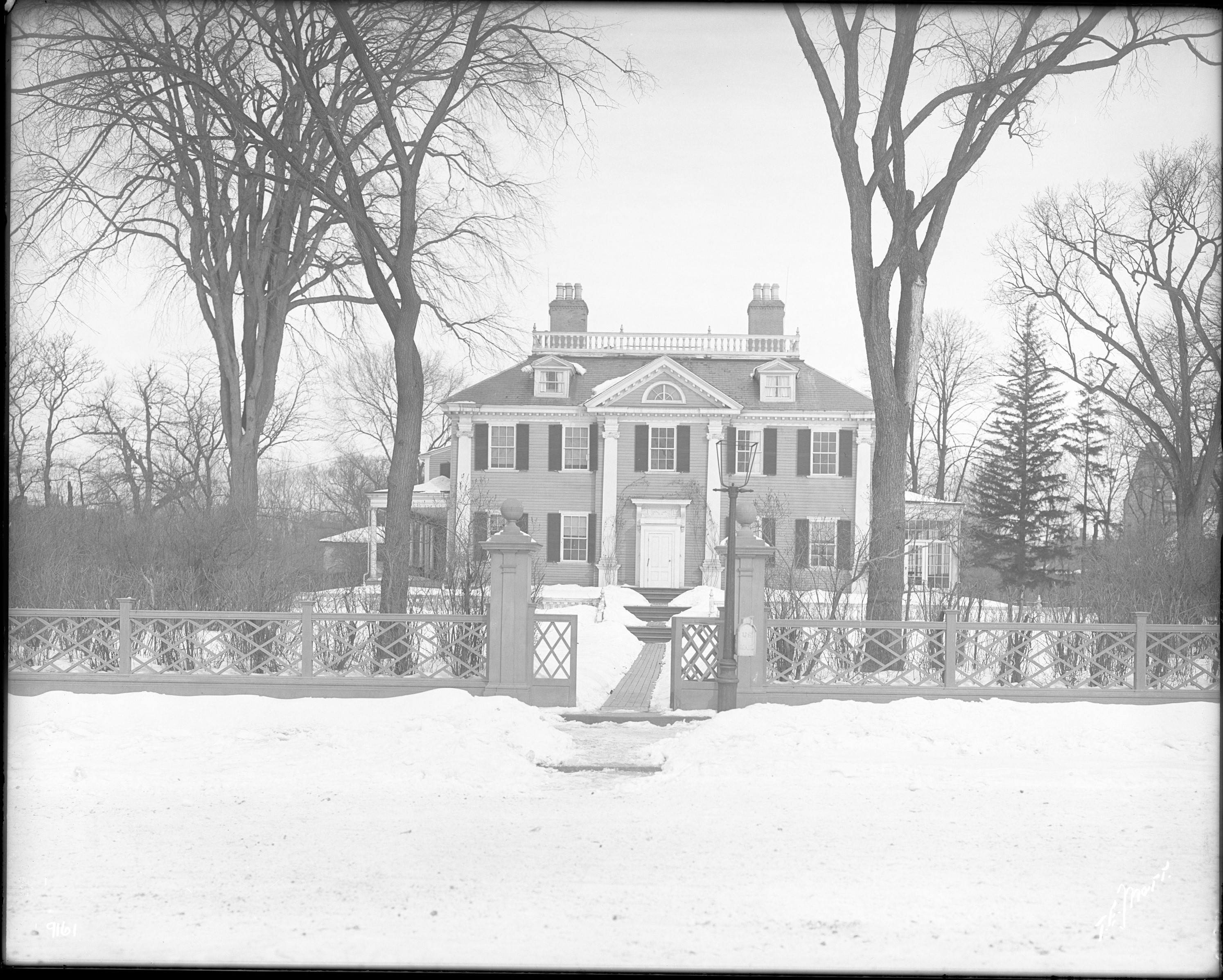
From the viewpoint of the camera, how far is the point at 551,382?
2841 cm

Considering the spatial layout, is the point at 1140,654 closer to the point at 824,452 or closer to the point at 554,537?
the point at 824,452

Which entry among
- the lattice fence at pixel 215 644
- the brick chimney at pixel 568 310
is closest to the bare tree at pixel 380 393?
the brick chimney at pixel 568 310

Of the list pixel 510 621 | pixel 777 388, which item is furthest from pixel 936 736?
pixel 777 388

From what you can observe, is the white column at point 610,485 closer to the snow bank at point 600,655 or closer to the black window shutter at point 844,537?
the black window shutter at point 844,537

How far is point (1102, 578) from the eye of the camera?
13.2 meters

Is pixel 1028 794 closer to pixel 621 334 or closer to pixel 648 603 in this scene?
pixel 648 603

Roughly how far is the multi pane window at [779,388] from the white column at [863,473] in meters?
2.08

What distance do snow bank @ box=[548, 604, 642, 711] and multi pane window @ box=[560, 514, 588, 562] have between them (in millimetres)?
6747

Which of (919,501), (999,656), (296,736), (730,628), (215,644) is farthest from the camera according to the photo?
(919,501)

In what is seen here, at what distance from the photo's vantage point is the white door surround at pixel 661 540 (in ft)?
90.0

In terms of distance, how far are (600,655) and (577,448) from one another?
14.3m

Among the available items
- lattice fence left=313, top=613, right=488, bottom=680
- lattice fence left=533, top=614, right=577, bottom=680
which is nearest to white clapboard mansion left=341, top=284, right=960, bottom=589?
lattice fence left=313, top=613, right=488, bottom=680

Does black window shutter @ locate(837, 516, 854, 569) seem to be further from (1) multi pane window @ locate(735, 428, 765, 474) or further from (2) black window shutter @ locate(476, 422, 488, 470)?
(2) black window shutter @ locate(476, 422, 488, 470)

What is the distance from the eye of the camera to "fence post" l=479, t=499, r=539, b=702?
10.0 metres
